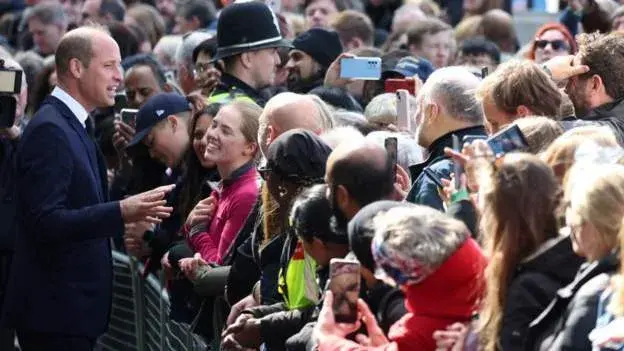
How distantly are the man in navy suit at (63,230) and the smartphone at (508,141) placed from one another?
2.75 meters

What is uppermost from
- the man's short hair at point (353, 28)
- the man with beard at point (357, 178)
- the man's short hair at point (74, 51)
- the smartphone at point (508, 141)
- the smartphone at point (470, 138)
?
the smartphone at point (508, 141)

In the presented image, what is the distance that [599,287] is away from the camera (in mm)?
5039

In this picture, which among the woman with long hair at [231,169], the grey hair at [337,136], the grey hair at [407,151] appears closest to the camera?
the grey hair at [337,136]

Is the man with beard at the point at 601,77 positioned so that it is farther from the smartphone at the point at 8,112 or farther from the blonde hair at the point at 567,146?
the smartphone at the point at 8,112

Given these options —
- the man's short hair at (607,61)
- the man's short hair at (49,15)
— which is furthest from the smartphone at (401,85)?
the man's short hair at (49,15)

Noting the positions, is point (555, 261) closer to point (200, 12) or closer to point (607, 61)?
point (607, 61)

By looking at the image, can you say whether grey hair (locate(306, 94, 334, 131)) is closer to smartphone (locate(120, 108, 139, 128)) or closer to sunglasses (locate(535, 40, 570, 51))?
smartphone (locate(120, 108, 139, 128))

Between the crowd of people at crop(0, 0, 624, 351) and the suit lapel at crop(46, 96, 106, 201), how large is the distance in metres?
0.01

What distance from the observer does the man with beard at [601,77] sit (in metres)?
7.77

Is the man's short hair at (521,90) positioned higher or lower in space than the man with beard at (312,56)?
higher

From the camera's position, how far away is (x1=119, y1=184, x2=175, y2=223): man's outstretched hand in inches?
324

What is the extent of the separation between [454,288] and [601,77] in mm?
2919

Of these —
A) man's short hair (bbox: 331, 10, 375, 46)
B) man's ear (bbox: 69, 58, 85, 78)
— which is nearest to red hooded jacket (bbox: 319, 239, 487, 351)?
man's ear (bbox: 69, 58, 85, 78)

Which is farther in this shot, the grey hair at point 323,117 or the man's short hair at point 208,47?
the man's short hair at point 208,47
